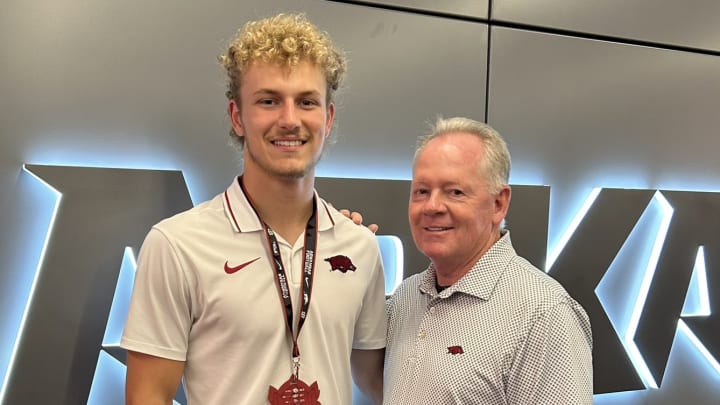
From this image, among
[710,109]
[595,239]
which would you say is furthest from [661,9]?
[595,239]

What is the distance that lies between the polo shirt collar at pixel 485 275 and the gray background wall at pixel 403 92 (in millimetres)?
904

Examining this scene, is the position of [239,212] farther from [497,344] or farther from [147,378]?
[497,344]

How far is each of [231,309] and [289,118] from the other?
51 centimetres

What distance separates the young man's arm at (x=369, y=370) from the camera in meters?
1.83

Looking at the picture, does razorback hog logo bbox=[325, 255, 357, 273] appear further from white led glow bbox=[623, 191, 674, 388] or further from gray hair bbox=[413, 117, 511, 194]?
white led glow bbox=[623, 191, 674, 388]

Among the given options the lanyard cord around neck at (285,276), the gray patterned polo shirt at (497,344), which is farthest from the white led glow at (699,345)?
the lanyard cord around neck at (285,276)

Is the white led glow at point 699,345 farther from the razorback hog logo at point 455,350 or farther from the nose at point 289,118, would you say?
the nose at point 289,118

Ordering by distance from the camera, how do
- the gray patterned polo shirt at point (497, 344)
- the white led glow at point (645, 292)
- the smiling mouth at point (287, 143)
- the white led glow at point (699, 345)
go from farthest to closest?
the white led glow at point (699, 345), the white led glow at point (645, 292), the smiling mouth at point (287, 143), the gray patterned polo shirt at point (497, 344)

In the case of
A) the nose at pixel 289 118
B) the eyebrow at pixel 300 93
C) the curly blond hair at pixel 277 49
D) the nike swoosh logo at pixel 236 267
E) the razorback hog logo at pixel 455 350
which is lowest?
the razorback hog logo at pixel 455 350

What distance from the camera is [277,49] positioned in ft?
4.88

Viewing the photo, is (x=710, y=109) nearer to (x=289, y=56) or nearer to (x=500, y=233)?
(x=500, y=233)

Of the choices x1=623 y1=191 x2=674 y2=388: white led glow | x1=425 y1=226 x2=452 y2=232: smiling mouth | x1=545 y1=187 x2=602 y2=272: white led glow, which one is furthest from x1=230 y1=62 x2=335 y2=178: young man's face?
x1=623 y1=191 x2=674 y2=388: white led glow

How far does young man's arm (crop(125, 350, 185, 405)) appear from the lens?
1403mm

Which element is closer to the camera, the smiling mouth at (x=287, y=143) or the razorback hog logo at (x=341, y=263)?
the smiling mouth at (x=287, y=143)
